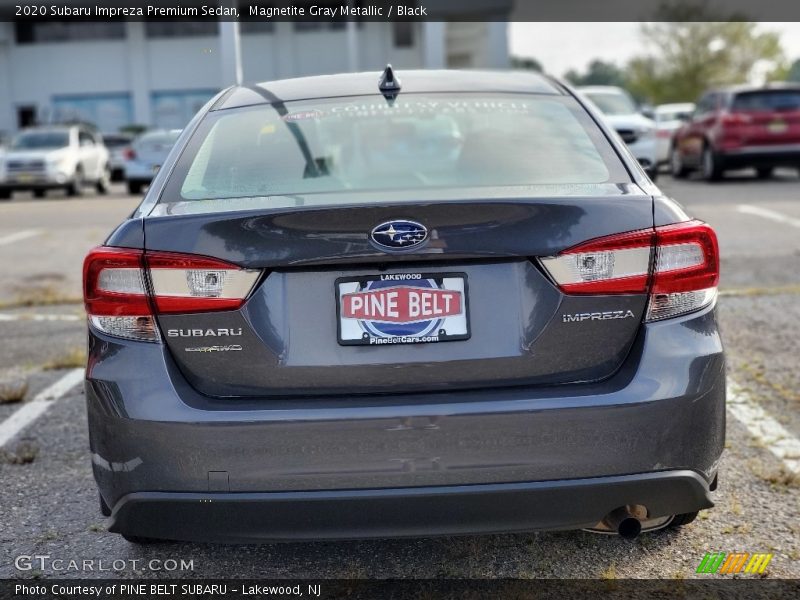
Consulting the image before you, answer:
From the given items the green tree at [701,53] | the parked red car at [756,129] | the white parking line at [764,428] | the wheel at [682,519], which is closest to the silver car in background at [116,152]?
the parked red car at [756,129]

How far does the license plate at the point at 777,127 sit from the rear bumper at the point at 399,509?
1591cm

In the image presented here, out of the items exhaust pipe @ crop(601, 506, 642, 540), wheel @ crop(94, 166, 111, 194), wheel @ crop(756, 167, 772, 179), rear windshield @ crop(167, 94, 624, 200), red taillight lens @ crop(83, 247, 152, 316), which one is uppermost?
rear windshield @ crop(167, 94, 624, 200)

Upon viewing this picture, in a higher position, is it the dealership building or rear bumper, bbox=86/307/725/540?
the dealership building

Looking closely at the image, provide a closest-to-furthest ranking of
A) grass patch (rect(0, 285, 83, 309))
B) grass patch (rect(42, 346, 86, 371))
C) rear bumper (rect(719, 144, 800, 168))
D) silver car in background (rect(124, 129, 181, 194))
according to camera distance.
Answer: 1. grass patch (rect(42, 346, 86, 371))
2. grass patch (rect(0, 285, 83, 309))
3. rear bumper (rect(719, 144, 800, 168))
4. silver car in background (rect(124, 129, 181, 194))

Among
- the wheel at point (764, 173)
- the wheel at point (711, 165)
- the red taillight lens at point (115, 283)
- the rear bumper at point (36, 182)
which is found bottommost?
the rear bumper at point (36, 182)

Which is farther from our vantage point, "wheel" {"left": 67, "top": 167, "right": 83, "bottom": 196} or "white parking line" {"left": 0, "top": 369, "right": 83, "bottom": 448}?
"wheel" {"left": 67, "top": 167, "right": 83, "bottom": 196}

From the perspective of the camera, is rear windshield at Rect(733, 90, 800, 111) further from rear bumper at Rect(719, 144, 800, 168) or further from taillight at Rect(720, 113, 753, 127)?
rear bumper at Rect(719, 144, 800, 168)

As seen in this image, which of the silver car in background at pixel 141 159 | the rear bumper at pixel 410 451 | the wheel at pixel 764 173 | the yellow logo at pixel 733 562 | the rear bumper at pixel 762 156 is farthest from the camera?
the silver car in background at pixel 141 159

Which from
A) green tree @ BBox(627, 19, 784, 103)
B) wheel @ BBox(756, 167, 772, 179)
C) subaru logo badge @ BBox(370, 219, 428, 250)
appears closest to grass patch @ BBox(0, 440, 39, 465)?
subaru logo badge @ BBox(370, 219, 428, 250)

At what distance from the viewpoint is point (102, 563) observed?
310 centimetres

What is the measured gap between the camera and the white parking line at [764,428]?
3932 millimetres

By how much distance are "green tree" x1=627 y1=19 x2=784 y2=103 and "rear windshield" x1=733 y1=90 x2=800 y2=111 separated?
140 feet

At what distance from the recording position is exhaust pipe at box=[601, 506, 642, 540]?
255 cm

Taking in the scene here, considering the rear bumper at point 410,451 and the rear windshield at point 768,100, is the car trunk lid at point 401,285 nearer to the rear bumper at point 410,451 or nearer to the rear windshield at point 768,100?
the rear bumper at point 410,451
